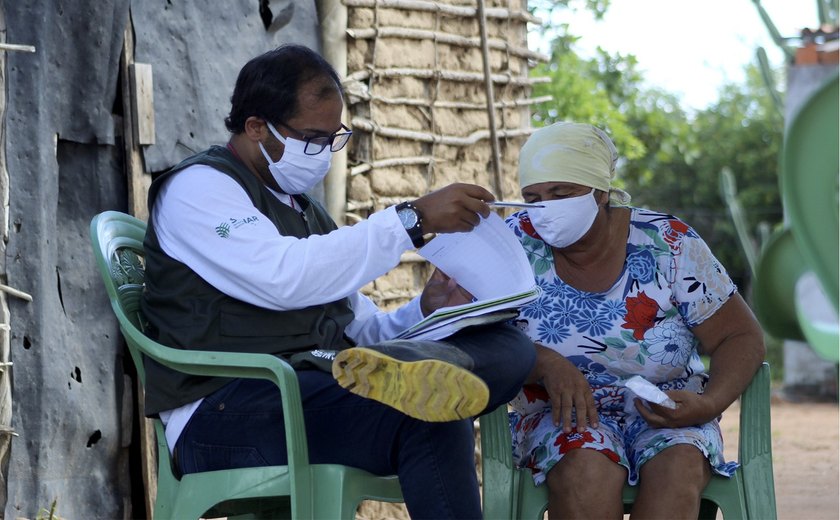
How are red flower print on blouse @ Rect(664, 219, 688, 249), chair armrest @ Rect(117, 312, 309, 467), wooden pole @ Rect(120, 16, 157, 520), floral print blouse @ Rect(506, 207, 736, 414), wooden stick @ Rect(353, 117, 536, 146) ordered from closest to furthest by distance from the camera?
chair armrest @ Rect(117, 312, 309, 467)
floral print blouse @ Rect(506, 207, 736, 414)
red flower print on blouse @ Rect(664, 219, 688, 249)
wooden pole @ Rect(120, 16, 157, 520)
wooden stick @ Rect(353, 117, 536, 146)

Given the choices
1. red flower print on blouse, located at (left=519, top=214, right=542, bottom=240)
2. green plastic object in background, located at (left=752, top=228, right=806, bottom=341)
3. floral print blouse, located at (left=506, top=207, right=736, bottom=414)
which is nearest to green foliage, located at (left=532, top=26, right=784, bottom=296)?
red flower print on blouse, located at (left=519, top=214, right=542, bottom=240)

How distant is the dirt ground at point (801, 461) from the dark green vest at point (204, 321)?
7.78ft

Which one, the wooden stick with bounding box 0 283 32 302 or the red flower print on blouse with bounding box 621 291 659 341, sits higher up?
the wooden stick with bounding box 0 283 32 302

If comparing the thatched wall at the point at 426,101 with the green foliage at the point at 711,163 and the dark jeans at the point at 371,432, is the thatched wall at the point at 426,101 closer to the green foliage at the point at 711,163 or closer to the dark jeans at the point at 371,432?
the dark jeans at the point at 371,432

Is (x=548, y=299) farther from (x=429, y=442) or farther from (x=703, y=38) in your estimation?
(x=703, y=38)

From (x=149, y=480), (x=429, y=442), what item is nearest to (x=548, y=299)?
(x=429, y=442)

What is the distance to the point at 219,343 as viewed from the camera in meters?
2.71

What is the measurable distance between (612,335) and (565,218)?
1.16 feet

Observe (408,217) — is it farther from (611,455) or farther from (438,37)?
(438,37)

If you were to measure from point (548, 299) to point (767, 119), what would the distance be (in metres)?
19.8

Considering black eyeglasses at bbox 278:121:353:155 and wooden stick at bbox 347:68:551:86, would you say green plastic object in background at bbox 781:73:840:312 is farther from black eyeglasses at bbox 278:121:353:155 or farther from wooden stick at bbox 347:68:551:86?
wooden stick at bbox 347:68:551:86

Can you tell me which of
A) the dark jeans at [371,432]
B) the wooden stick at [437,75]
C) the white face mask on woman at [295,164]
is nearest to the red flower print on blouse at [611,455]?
the dark jeans at [371,432]

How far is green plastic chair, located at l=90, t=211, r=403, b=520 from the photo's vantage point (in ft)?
8.31

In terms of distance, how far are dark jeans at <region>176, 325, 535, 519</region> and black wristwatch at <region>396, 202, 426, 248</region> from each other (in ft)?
0.82
